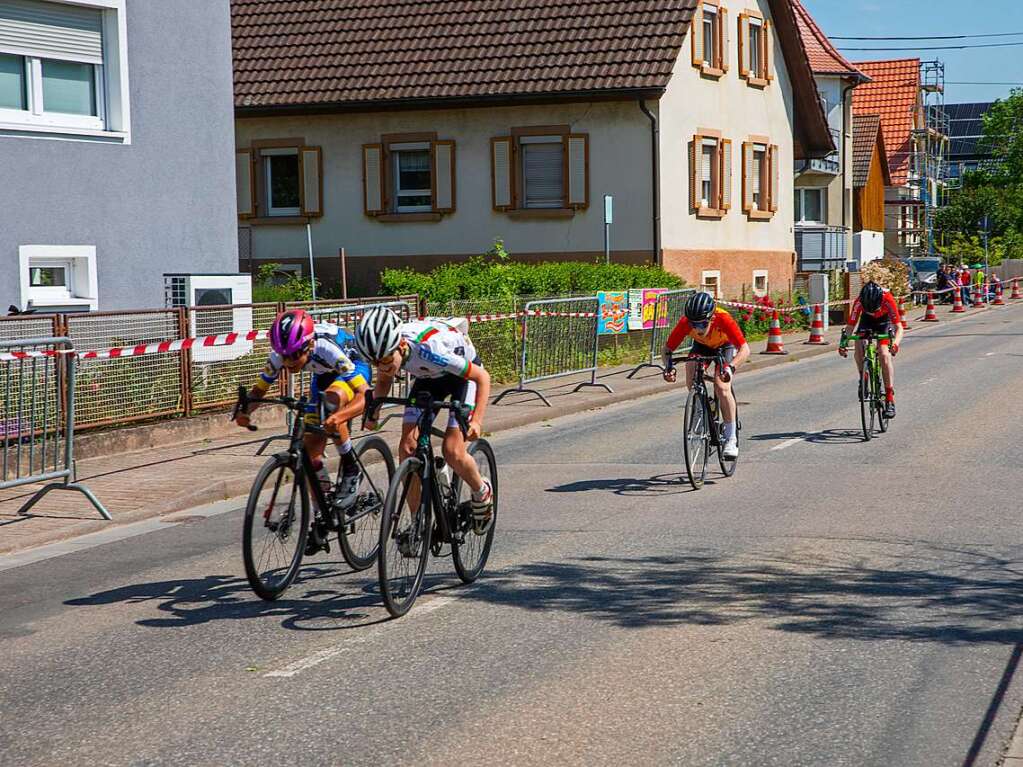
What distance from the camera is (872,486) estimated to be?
12.0 m

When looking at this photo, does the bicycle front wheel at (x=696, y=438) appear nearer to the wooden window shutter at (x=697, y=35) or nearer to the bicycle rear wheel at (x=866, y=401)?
the bicycle rear wheel at (x=866, y=401)

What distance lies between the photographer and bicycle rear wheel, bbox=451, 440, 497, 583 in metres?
8.18

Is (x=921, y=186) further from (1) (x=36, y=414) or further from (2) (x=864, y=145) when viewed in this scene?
(1) (x=36, y=414)

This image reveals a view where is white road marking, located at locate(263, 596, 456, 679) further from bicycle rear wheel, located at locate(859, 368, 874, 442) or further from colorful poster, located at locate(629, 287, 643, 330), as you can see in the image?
colorful poster, located at locate(629, 287, 643, 330)

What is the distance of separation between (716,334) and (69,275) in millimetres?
8299

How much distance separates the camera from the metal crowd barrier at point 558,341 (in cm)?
2011

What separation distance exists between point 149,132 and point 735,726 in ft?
45.1

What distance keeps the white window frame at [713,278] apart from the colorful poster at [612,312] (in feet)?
35.4

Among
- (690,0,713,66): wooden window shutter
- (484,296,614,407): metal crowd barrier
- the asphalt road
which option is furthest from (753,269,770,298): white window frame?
the asphalt road

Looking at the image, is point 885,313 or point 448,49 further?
point 448,49

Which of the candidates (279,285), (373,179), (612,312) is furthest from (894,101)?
(612,312)

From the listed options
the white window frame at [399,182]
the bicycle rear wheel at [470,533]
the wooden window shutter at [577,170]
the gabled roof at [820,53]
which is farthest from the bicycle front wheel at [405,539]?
the gabled roof at [820,53]

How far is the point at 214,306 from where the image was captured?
50.0 ft

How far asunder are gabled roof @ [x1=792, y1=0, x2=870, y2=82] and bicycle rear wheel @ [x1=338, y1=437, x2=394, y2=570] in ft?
144
